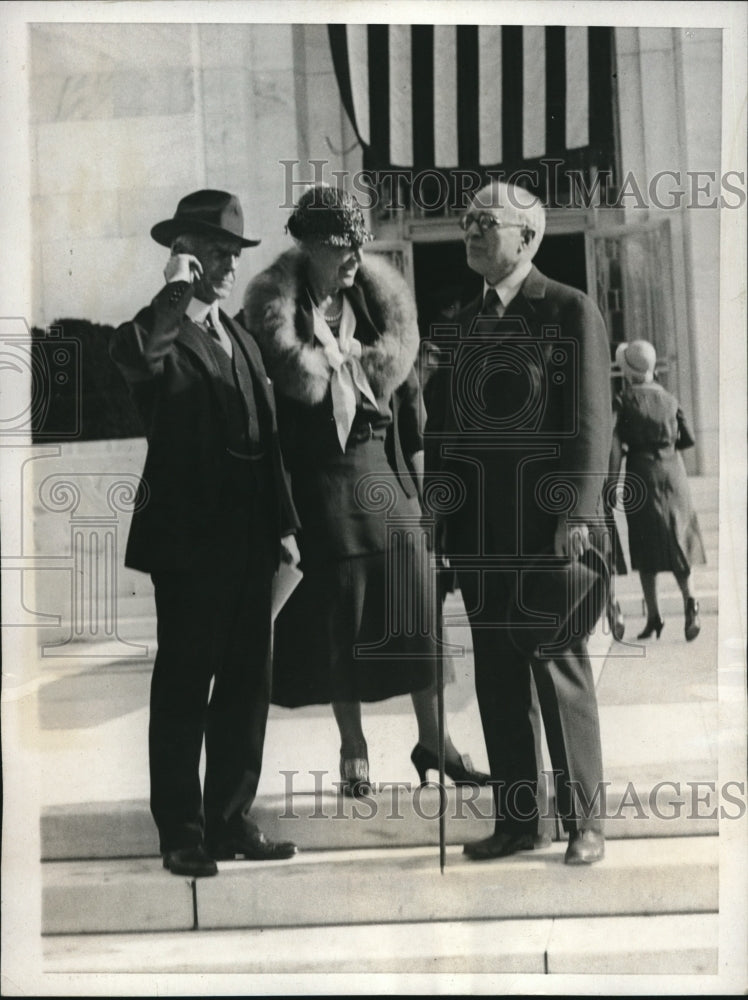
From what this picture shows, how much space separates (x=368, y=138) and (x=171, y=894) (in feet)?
7.44

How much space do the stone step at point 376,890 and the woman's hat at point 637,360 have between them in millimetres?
1365

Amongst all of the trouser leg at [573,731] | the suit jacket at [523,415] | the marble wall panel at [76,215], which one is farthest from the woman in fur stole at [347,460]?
the marble wall panel at [76,215]

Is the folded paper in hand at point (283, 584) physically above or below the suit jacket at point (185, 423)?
below

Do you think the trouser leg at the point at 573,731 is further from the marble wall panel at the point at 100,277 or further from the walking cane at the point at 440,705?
the marble wall panel at the point at 100,277

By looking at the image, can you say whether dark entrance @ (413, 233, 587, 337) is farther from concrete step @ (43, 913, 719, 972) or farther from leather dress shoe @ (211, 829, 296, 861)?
concrete step @ (43, 913, 719, 972)

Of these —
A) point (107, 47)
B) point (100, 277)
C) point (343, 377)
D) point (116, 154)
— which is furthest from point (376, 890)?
point (107, 47)

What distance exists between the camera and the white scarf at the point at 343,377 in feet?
9.93

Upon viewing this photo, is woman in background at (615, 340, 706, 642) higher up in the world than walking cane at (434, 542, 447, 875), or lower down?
higher up

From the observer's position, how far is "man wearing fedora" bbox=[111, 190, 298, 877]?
3010mm

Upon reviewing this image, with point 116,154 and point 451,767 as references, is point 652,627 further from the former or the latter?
point 116,154

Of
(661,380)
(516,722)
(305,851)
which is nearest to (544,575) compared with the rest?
(516,722)

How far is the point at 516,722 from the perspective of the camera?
3.06 m

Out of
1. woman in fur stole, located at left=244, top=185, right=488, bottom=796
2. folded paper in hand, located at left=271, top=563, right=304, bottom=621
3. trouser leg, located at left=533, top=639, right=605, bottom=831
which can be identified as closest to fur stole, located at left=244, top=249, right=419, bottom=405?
woman in fur stole, located at left=244, top=185, right=488, bottom=796

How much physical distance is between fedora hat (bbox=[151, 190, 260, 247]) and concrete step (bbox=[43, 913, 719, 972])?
2016 millimetres
